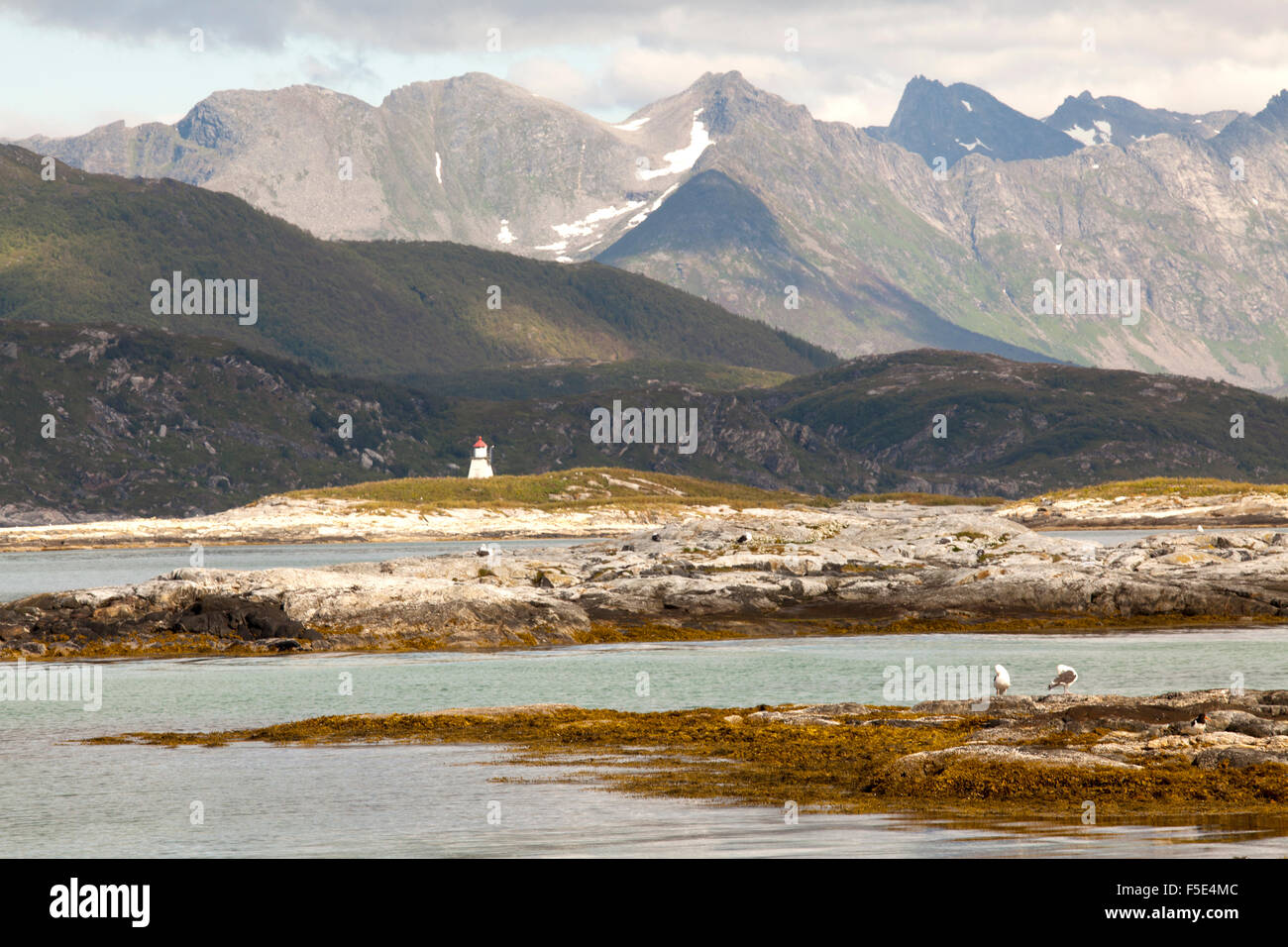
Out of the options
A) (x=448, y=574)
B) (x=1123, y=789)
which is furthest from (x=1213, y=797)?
(x=448, y=574)

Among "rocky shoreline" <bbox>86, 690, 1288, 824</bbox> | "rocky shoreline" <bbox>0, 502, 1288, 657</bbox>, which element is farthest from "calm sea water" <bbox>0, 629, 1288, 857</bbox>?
"rocky shoreline" <bbox>0, 502, 1288, 657</bbox>

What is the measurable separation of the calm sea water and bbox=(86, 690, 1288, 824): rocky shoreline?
1801 mm

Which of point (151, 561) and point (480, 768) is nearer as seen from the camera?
point (480, 768)

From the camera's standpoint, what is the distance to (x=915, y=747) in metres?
33.0

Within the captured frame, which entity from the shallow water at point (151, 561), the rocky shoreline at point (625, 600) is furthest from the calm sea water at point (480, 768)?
the shallow water at point (151, 561)

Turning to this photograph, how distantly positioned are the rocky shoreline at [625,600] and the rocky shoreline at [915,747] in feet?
82.6

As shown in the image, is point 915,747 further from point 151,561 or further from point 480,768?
point 151,561

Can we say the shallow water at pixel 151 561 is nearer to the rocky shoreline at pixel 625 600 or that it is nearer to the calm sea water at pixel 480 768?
the rocky shoreline at pixel 625 600

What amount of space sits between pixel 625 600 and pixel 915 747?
42746 millimetres

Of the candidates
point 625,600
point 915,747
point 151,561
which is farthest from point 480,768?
point 151,561

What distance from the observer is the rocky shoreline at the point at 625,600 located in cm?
6638

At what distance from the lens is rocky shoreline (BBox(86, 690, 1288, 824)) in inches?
1072

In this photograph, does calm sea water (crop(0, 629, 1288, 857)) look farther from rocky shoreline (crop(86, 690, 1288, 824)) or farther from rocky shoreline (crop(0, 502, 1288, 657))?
rocky shoreline (crop(0, 502, 1288, 657))
